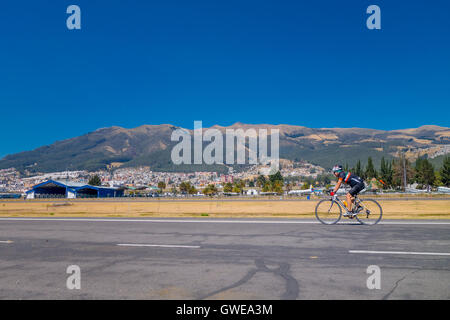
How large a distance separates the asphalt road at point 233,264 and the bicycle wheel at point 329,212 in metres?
1.74

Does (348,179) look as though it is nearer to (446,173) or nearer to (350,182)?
(350,182)

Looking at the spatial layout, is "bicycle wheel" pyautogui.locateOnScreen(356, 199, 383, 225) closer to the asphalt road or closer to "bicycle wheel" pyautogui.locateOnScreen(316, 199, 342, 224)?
"bicycle wheel" pyautogui.locateOnScreen(316, 199, 342, 224)

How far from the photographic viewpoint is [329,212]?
1230 centimetres

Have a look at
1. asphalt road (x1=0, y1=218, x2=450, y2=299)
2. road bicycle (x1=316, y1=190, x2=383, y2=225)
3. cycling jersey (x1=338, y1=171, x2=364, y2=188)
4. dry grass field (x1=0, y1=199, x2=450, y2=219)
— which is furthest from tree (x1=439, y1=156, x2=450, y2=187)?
asphalt road (x1=0, y1=218, x2=450, y2=299)

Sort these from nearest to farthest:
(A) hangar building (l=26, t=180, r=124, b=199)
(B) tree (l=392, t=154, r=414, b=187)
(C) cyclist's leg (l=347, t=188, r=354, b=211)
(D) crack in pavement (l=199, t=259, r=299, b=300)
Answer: (D) crack in pavement (l=199, t=259, r=299, b=300), (C) cyclist's leg (l=347, t=188, r=354, b=211), (A) hangar building (l=26, t=180, r=124, b=199), (B) tree (l=392, t=154, r=414, b=187)

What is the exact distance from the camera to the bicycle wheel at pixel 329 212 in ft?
39.8

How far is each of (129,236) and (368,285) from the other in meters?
7.35

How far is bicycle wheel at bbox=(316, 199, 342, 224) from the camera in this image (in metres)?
12.1

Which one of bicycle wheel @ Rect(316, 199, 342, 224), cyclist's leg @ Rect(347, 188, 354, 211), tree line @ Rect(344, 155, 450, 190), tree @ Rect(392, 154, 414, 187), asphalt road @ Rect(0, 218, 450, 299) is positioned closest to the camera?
asphalt road @ Rect(0, 218, 450, 299)

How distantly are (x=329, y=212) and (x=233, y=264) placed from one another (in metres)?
7.13

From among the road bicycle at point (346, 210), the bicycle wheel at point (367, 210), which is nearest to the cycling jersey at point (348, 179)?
the road bicycle at point (346, 210)

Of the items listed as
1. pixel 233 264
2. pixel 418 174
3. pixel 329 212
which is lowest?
pixel 233 264

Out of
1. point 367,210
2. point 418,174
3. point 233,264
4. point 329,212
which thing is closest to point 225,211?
point 329,212
